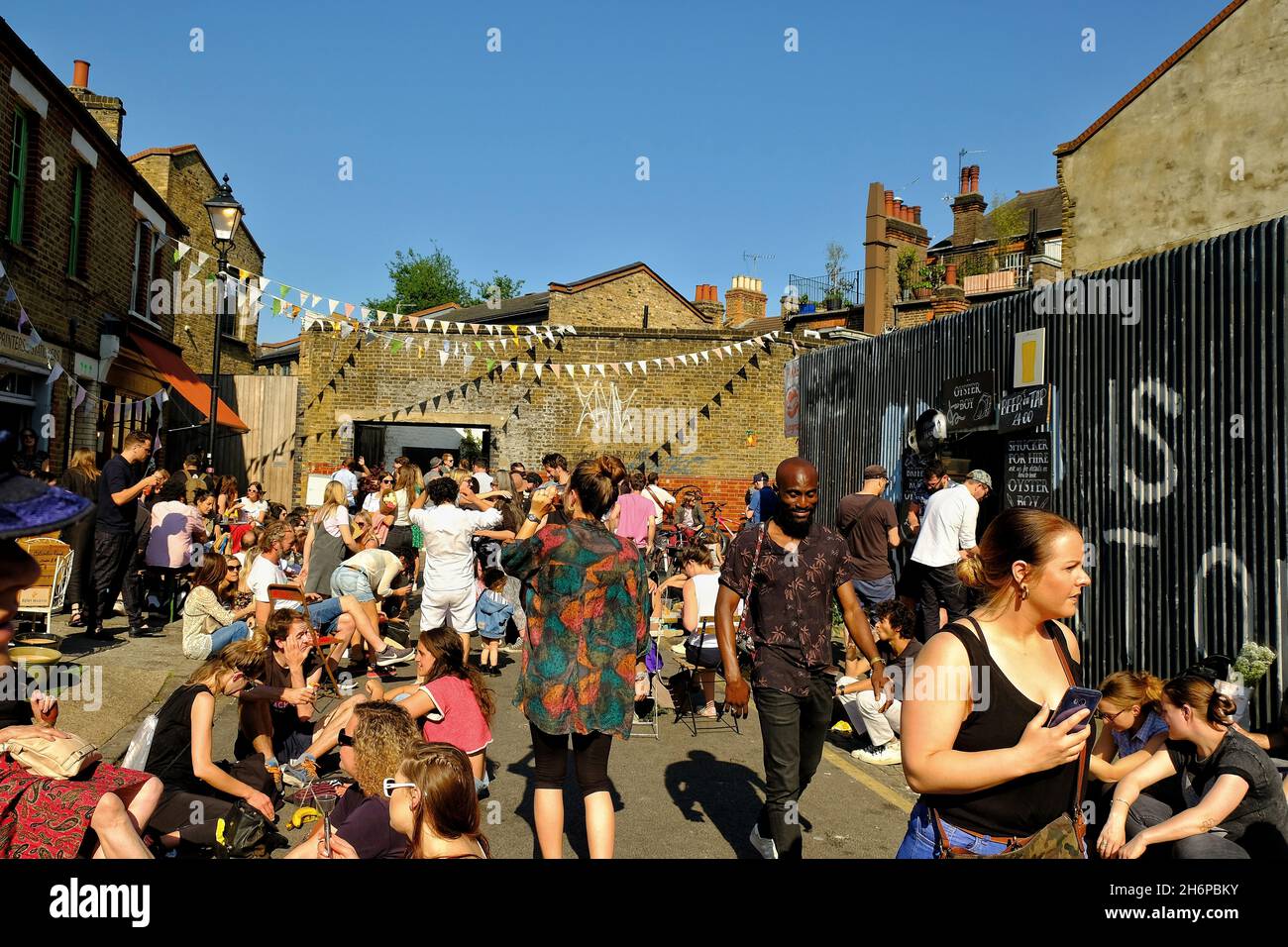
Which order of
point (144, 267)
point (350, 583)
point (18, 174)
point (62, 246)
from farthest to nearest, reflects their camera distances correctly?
point (144, 267)
point (62, 246)
point (18, 174)
point (350, 583)

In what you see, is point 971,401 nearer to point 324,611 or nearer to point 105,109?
point 324,611

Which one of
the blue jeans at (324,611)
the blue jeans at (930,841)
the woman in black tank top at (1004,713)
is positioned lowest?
the blue jeans at (324,611)

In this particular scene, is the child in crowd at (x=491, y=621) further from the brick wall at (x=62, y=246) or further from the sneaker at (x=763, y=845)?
the brick wall at (x=62, y=246)

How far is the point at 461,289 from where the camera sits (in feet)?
235

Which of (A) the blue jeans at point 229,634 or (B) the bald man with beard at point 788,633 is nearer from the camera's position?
(B) the bald man with beard at point 788,633

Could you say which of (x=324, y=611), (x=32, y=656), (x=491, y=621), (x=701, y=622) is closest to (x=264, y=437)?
(x=324, y=611)

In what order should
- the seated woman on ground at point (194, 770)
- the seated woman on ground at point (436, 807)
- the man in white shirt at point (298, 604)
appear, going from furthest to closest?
the man in white shirt at point (298, 604)
the seated woman on ground at point (194, 770)
the seated woman on ground at point (436, 807)

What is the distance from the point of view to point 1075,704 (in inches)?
91.3

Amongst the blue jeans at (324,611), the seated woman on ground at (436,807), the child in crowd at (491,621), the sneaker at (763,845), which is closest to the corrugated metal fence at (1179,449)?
the sneaker at (763,845)

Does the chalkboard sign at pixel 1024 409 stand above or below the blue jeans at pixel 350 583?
above

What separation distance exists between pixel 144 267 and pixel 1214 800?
789 inches

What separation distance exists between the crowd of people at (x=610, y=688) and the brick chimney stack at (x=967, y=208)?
35200 millimetres

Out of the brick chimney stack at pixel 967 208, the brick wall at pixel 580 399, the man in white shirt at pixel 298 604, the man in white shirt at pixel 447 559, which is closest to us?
the man in white shirt at pixel 447 559

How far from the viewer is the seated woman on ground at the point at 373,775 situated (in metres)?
4.01
